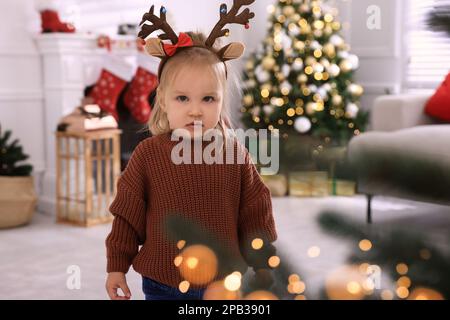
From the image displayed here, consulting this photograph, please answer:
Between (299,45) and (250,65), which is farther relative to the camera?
(250,65)

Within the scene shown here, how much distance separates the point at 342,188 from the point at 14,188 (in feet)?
9.72

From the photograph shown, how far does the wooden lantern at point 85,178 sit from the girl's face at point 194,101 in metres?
2.34

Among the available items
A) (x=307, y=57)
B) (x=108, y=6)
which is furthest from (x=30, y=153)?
(x=307, y=57)

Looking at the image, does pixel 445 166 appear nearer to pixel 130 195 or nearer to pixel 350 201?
pixel 350 201

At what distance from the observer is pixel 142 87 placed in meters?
3.90

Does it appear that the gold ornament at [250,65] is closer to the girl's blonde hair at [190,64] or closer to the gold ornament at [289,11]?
the gold ornament at [289,11]

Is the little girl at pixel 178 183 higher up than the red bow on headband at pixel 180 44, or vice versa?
the red bow on headband at pixel 180 44

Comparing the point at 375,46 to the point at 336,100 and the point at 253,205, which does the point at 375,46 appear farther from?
the point at 253,205

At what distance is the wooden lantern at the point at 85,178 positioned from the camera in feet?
10.6

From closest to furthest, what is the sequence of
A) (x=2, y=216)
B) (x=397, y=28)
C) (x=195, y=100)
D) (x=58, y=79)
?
(x=195, y=100) → (x=2, y=216) → (x=58, y=79) → (x=397, y=28)

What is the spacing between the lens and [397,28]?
4.39 metres

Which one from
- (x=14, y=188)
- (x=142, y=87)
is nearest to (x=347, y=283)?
(x=14, y=188)

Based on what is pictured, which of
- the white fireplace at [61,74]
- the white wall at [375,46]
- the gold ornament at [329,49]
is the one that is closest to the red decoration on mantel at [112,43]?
the white fireplace at [61,74]

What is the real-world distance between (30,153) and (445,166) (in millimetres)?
3453
